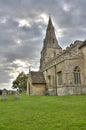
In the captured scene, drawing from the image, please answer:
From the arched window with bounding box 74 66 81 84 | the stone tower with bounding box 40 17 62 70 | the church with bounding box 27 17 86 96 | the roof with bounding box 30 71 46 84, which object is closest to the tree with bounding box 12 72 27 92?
the stone tower with bounding box 40 17 62 70

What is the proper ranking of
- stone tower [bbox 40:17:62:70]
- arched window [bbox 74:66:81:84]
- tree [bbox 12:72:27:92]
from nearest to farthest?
arched window [bbox 74:66:81:84] < stone tower [bbox 40:17:62:70] < tree [bbox 12:72:27:92]

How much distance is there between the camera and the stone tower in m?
64.6

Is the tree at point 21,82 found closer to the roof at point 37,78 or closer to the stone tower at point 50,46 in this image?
the stone tower at point 50,46

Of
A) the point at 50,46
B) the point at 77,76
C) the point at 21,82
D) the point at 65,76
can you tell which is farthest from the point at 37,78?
the point at 21,82

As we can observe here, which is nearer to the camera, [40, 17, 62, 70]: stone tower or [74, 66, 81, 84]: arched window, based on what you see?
[74, 66, 81, 84]: arched window

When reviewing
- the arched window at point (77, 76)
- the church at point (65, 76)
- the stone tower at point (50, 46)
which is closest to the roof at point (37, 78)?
the church at point (65, 76)

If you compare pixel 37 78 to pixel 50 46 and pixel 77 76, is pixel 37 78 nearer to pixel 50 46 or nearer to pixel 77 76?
pixel 77 76

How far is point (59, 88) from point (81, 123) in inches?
921

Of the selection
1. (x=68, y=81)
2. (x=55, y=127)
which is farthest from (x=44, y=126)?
(x=68, y=81)

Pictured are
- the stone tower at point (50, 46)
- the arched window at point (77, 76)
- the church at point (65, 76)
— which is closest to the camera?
the church at point (65, 76)

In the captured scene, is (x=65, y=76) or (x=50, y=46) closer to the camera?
(x=65, y=76)

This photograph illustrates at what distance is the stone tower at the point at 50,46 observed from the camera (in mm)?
64562

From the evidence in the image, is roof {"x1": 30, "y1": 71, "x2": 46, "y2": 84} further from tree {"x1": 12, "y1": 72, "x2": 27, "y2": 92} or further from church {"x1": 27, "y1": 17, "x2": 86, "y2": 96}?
tree {"x1": 12, "y1": 72, "x2": 27, "y2": 92}

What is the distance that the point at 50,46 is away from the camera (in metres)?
65.7
